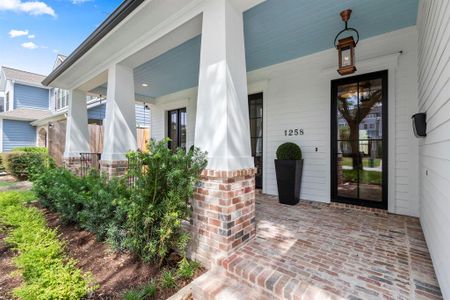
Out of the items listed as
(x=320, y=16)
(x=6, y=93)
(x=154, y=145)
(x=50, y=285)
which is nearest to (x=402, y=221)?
(x=320, y=16)

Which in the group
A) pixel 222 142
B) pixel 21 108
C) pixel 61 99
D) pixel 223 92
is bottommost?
pixel 222 142

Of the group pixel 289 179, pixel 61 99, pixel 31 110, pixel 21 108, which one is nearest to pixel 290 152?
pixel 289 179

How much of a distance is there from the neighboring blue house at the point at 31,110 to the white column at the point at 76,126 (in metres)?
5.73

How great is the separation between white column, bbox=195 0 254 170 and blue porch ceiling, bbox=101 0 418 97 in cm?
89

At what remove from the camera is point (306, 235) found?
262 centimetres

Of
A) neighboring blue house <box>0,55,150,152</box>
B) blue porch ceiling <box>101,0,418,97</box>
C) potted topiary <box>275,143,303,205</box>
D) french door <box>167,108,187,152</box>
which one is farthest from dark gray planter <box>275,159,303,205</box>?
neighboring blue house <box>0,55,150,152</box>

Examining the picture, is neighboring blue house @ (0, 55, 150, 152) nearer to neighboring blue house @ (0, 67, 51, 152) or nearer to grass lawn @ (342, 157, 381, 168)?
neighboring blue house @ (0, 67, 51, 152)

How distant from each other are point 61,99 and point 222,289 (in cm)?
1607

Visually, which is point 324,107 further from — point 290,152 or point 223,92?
point 223,92

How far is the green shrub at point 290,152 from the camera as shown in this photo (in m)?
4.03

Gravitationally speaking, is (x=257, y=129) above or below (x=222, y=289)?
above

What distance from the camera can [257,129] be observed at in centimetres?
521

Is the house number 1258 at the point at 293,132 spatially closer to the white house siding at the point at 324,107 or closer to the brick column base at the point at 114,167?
the white house siding at the point at 324,107

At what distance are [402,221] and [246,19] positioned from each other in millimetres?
3757
